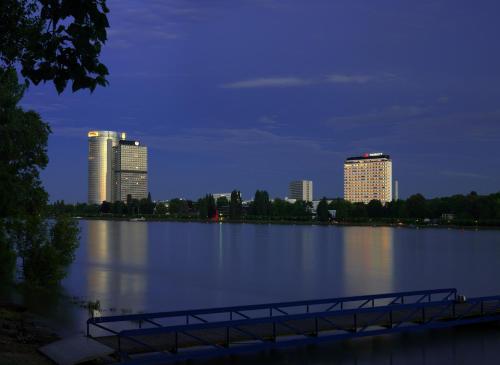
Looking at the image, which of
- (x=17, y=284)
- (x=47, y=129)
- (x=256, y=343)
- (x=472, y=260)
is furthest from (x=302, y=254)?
(x=256, y=343)

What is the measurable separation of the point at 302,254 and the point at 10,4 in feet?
245

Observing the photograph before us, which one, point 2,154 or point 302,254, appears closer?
point 2,154

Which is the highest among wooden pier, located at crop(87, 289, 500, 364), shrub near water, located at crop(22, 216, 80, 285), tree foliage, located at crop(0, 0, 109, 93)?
tree foliage, located at crop(0, 0, 109, 93)

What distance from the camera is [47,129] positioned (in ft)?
97.0

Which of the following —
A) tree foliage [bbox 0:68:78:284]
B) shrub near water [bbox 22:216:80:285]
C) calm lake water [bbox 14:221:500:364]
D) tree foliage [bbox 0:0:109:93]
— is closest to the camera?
tree foliage [bbox 0:0:109:93]

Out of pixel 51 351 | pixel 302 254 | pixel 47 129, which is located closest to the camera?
pixel 51 351

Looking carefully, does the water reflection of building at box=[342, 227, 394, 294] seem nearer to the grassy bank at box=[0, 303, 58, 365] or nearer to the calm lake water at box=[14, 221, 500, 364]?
the calm lake water at box=[14, 221, 500, 364]

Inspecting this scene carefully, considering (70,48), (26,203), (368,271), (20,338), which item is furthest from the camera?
(368,271)

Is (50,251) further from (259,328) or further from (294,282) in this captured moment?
(294,282)

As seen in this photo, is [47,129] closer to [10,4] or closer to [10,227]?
[10,227]

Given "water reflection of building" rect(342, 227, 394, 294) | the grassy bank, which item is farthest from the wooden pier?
"water reflection of building" rect(342, 227, 394, 294)

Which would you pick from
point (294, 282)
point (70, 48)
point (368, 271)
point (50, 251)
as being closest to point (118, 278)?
point (294, 282)

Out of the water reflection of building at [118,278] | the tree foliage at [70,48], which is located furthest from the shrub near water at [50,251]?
the tree foliage at [70,48]

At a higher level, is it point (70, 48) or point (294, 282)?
point (70, 48)
